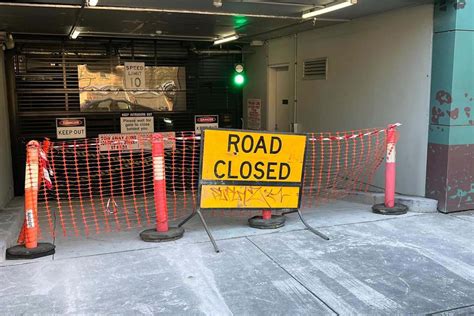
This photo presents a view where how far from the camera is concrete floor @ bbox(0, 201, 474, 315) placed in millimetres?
3727

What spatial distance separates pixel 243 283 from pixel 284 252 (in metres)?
0.94

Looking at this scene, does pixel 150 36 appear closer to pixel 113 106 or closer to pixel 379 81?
pixel 113 106

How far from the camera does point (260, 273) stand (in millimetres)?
4387

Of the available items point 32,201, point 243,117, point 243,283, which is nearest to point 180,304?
point 243,283

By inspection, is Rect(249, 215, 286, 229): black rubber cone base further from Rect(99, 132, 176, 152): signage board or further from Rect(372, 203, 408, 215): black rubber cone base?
Rect(99, 132, 176, 152): signage board

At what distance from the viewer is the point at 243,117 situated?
35.8ft

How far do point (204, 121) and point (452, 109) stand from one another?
5.55 metres

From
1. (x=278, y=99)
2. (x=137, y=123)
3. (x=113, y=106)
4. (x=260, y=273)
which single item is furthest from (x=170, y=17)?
(x=260, y=273)

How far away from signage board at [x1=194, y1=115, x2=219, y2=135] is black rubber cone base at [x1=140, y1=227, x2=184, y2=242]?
4841 mm

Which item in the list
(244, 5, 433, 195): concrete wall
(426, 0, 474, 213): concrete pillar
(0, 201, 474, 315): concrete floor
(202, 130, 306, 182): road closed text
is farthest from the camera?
(244, 5, 433, 195): concrete wall

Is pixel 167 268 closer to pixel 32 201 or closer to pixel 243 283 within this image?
pixel 243 283

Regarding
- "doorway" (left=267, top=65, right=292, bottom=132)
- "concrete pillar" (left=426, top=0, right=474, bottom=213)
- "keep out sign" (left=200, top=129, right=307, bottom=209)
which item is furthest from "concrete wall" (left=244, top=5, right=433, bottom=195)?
"keep out sign" (left=200, top=129, right=307, bottom=209)

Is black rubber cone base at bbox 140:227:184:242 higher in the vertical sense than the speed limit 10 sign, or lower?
lower

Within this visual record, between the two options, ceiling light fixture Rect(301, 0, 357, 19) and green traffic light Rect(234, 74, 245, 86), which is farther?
green traffic light Rect(234, 74, 245, 86)
